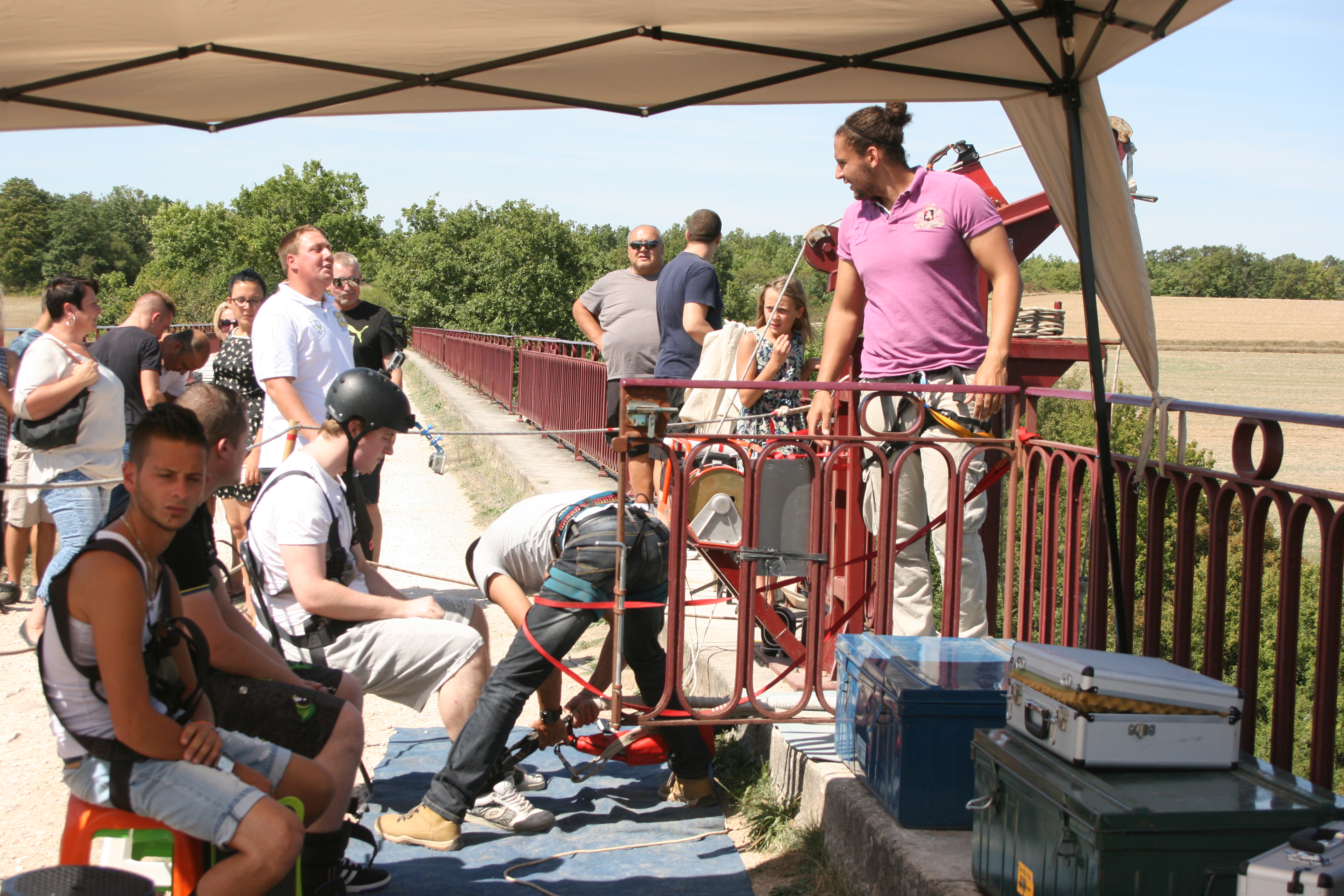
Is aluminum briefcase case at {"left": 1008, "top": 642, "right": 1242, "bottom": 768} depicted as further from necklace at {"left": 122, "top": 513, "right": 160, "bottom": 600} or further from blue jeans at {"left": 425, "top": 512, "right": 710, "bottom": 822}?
necklace at {"left": 122, "top": 513, "right": 160, "bottom": 600}

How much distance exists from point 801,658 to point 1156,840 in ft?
7.14

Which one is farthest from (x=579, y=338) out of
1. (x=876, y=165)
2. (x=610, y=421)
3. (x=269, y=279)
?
(x=269, y=279)

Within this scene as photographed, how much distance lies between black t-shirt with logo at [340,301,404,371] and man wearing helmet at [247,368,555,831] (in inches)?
125

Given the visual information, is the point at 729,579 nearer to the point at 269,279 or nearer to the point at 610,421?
the point at 610,421

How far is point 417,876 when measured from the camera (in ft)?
11.4

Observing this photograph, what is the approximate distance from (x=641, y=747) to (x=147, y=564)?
2.14 m

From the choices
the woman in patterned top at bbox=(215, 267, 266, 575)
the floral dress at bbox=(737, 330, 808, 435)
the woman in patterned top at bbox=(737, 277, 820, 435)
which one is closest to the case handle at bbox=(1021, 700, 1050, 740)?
the woman in patterned top at bbox=(737, 277, 820, 435)

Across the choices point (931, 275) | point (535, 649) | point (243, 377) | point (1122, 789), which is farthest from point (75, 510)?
point (1122, 789)

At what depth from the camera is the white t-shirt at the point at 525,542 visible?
12.9 ft

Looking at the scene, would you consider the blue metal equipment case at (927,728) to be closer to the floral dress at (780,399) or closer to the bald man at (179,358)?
the floral dress at (780,399)

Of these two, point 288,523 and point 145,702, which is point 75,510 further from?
point 145,702

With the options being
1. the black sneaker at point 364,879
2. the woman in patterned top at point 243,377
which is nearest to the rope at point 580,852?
the black sneaker at point 364,879

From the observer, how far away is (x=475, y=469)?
47.0 feet

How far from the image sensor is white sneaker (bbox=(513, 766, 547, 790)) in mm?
4125
